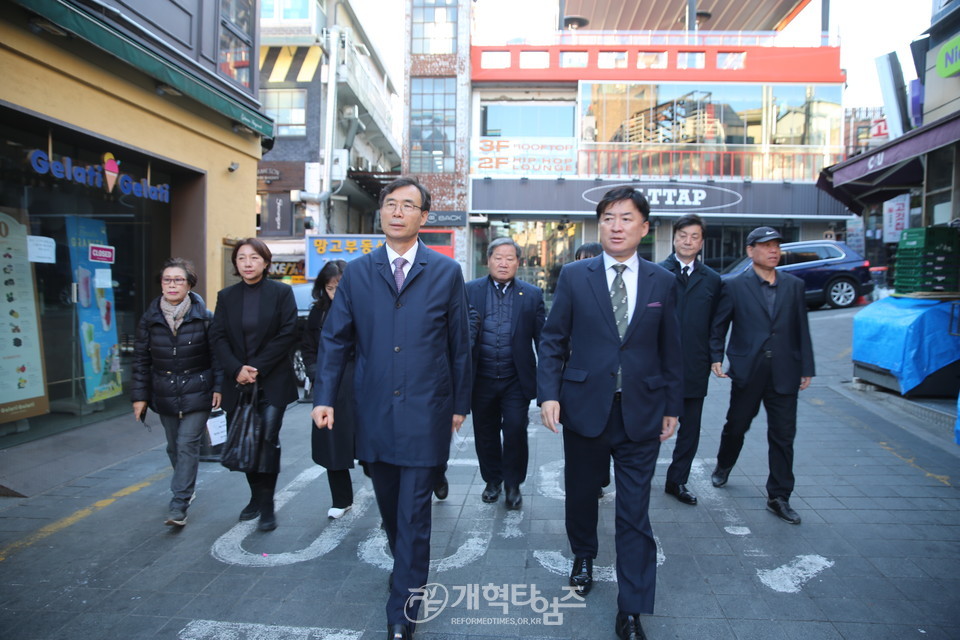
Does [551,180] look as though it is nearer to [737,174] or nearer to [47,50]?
[737,174]

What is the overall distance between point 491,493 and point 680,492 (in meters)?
1.37

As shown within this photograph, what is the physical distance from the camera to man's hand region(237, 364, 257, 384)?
383 centimetres

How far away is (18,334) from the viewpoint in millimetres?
5766

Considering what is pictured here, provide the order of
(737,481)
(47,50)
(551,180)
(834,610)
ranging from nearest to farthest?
(834,610)
(737,481)
(47,50)
(551,180)

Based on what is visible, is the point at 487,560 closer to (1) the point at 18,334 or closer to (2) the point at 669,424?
(2) the point at 669,424

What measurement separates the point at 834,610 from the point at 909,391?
4803mm

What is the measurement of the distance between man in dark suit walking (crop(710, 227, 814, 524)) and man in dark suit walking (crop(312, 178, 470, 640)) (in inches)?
88.5

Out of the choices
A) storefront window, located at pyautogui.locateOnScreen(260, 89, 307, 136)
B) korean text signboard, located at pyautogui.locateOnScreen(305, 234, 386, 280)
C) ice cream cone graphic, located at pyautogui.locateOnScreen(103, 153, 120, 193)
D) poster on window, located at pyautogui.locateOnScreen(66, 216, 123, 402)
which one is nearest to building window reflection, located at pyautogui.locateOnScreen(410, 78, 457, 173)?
storefront window, located at pyautogui.locateOnScreen(260, 89, 307, 136)

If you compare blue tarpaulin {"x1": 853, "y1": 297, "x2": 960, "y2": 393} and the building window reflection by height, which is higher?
the building window reflection

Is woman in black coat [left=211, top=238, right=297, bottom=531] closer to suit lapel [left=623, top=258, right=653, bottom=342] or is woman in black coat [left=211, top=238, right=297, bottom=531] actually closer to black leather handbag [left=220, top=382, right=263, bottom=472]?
black leather handbag [left=220, top=382, right=263, bottom=472]

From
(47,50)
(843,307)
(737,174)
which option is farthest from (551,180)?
(47,50)

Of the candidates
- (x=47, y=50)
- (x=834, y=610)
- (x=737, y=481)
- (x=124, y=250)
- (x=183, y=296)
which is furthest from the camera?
(x=124, y=250)

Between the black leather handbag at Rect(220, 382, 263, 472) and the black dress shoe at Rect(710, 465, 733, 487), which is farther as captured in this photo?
the black dress shoe at Rect(710, 465, 733, 487)

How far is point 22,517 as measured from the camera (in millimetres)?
4223
